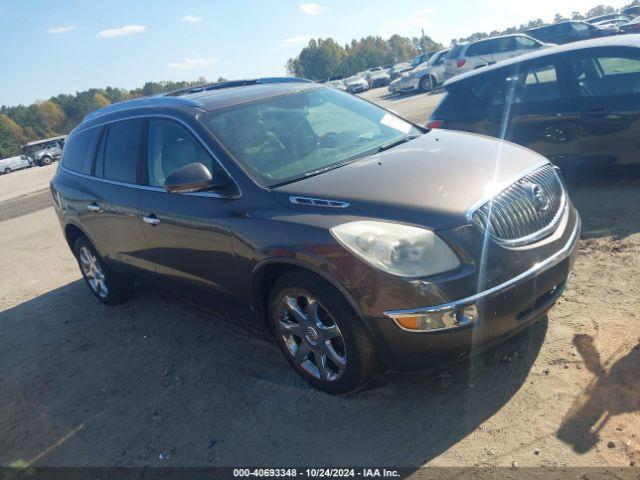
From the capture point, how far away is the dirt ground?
2826 mm

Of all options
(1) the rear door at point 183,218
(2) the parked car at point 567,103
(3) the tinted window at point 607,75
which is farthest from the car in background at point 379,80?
(1) the rear door at point 183,218

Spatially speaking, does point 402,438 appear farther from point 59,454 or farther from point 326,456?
point 59,454

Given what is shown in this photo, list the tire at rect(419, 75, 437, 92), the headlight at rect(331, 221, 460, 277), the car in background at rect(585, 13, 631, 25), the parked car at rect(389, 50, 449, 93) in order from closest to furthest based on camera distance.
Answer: the headlight at rect(331, 221, 460, 277)
the parked car at rect(389, 50, 449, 93)
the tire at rect(419, 75, 437, 92)
the car in background at rect(585, 13, 631, 25)

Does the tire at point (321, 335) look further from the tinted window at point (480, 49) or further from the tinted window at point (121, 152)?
the tinted window at point (480, 49)

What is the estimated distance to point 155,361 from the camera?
4.37 m

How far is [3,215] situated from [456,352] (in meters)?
14.8

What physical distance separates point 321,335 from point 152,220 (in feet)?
5.78

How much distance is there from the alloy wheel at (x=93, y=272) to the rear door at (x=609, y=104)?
5152mm

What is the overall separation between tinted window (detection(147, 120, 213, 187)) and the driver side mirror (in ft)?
0.81

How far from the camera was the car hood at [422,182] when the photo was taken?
2959mm

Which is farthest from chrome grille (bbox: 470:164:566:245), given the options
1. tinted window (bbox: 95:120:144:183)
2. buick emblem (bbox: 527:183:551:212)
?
tinted window (bbox: 95:120:144:183)

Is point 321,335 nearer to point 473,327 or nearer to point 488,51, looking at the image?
point 473,327

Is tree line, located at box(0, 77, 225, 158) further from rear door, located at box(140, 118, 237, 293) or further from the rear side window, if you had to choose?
rear door, located at box(140, 118, 237, 293)

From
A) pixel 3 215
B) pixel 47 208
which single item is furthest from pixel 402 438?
pixel 3 215
